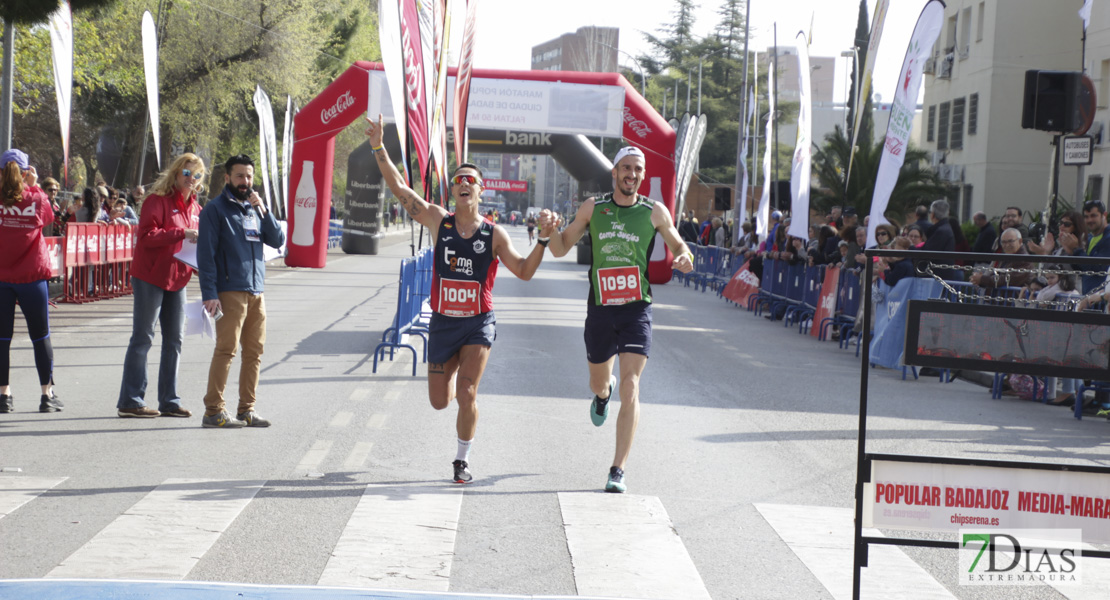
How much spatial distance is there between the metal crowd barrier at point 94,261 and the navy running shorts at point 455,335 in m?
12.0

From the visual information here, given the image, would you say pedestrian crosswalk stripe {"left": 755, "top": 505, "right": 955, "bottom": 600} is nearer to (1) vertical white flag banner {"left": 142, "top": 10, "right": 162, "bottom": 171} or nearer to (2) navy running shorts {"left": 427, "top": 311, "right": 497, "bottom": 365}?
(2) navy running shorts {"left": 427, "top": 311, "right": 497, "bottom": 365}

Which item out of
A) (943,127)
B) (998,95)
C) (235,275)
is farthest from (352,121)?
(943,127)

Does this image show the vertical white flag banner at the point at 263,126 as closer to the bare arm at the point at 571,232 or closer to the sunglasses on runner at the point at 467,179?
the sunglasses on runner at the point at 467,179

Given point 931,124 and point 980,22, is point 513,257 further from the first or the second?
point 931,124

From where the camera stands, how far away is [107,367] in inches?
453

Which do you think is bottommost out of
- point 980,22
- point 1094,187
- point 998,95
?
point 1094,187

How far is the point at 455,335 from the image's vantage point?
6.95 meters

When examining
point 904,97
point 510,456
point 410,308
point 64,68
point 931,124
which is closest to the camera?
Answer: point 510,456

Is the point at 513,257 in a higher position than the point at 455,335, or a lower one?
higher

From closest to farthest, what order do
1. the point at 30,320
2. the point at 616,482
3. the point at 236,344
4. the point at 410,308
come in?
the point at 616,482, the point at 236,344, the point at 30,320, the point at 410,308

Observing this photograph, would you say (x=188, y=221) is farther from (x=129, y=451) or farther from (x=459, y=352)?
(x=459, y=352)

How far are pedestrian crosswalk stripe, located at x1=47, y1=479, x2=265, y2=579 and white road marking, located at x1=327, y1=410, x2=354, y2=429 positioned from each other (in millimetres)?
1976

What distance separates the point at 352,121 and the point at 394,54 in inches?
583

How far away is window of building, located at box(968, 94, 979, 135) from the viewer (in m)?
36.9
